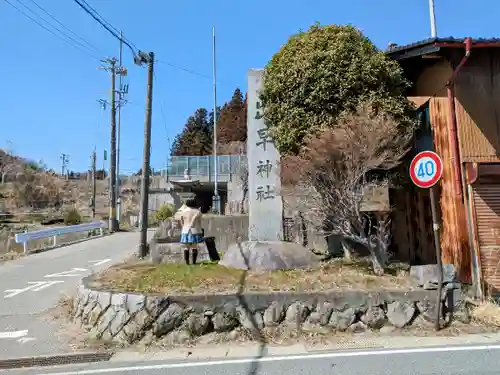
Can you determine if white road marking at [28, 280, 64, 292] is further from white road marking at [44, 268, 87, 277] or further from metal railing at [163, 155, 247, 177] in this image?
metal railing at [163, 155, 247, 177]

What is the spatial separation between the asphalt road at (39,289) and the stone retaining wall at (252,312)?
93 centimetres

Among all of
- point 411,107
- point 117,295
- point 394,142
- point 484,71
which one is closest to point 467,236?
point 394,142

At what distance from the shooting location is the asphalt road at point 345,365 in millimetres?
4980

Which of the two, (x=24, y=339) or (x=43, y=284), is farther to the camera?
(x=43, y=284)

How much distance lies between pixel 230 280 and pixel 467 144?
262 inches

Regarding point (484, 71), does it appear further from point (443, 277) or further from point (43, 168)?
point (43, 168)

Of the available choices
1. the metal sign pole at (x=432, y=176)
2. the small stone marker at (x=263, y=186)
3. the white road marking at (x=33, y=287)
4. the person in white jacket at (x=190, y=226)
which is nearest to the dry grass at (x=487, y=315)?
the metal sign pole at (x=432, y=176)

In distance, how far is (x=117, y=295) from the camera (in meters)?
6.66

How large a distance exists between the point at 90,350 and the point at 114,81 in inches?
1181

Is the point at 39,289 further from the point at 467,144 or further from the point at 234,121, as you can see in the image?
the point at 234,121

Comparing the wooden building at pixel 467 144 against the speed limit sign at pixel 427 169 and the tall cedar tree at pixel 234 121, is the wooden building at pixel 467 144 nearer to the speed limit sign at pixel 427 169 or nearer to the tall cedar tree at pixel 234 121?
the speed limit sign at pixel 427 169

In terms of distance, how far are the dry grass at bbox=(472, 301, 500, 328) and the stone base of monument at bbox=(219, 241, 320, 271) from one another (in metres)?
3.23

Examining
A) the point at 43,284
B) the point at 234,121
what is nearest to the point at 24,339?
the point at 43,284

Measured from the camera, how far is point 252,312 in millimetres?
6516
